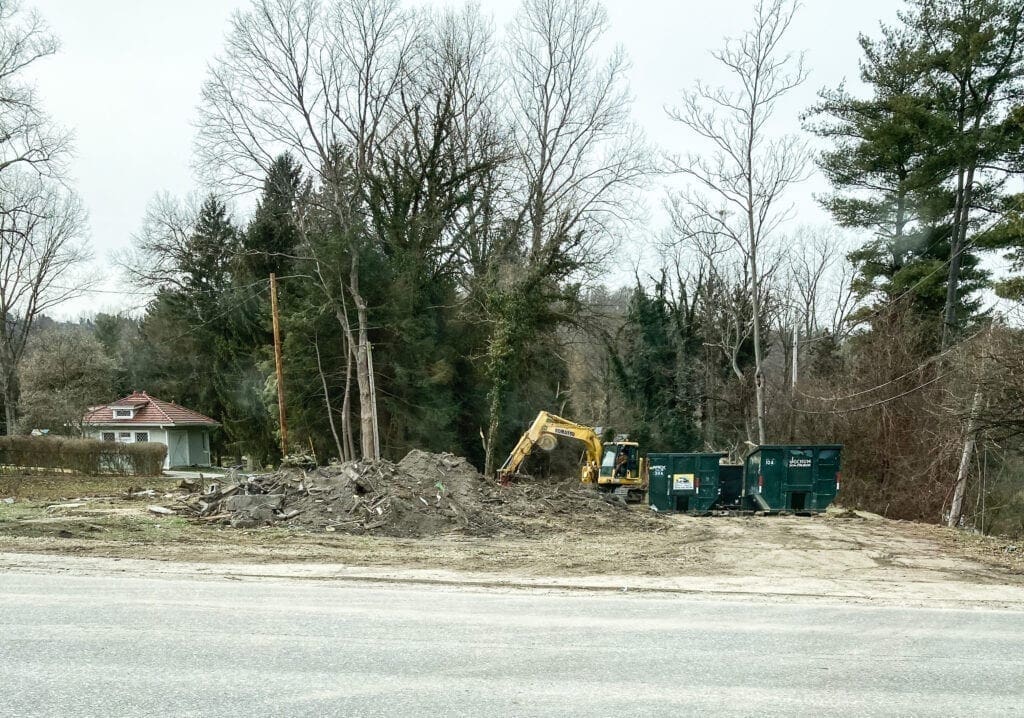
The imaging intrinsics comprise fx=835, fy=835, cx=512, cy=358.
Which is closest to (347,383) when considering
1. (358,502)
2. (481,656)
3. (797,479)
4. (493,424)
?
(493,424)

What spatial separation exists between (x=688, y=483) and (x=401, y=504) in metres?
9.94

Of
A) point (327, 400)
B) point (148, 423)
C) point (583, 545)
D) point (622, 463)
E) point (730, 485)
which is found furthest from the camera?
point (148, 423)

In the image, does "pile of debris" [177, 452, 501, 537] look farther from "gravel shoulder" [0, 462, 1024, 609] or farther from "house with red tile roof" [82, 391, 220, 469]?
"house with red tile roof" [82, 391, 220, 469]

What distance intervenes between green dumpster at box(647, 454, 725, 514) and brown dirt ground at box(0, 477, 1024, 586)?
2.18 meters

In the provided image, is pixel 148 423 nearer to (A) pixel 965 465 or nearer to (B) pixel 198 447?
(B) pixel 198 447

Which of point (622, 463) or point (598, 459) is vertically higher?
point (598, 459)

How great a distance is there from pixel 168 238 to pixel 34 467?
1972cm

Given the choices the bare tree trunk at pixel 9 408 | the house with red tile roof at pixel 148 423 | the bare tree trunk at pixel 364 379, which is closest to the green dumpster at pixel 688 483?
the bare tree trunk at pixel 364 379

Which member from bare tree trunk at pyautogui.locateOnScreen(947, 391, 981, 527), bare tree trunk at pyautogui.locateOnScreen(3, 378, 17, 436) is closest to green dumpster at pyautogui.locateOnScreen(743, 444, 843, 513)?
bare tree trunk at pyautogui.locateOnScreen(947, 391, 981, 527)

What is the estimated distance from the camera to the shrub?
36.4 meters

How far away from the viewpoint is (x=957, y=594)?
11.9m

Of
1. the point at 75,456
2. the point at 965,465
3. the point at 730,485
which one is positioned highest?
the point at 965,465

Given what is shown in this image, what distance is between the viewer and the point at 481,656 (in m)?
7.37

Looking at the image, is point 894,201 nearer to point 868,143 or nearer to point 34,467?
point 868,143
